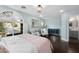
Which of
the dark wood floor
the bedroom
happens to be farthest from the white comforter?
the dark wood floor

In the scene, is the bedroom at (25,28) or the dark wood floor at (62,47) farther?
the dark wood floor at (62,47)

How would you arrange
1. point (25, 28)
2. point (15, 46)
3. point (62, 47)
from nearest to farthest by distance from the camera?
point (15, 46) → point (25, 28) → point (62, 47)

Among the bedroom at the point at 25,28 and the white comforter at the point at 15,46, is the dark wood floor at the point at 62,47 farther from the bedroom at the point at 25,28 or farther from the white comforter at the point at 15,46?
the white comforter at the point at 15,46

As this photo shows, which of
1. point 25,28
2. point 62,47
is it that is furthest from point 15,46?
point 62,47

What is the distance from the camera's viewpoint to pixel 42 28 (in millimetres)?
1761

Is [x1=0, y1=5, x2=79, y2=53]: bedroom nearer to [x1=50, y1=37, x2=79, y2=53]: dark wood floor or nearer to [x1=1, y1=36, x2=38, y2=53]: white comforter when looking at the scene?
[x1=1, y1=36, x2=38, y2=53]: white comforter

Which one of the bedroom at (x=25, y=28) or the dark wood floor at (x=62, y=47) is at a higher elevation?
the bedroom at (x=25, y=28)

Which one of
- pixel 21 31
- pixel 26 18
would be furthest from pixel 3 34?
pixel 26 18

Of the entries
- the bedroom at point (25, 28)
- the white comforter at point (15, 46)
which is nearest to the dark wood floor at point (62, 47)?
the bedroom at point (25, 28)

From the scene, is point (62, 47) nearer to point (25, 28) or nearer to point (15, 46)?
point (25, 28)

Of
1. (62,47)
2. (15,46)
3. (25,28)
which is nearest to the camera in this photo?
(15,46)

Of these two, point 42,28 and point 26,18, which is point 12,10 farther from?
point 42,28
